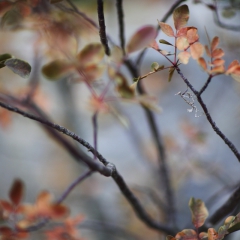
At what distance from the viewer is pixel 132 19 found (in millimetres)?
1972

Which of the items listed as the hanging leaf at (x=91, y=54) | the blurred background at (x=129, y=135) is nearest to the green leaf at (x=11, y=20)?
the blurred background at (x=129, y=135)

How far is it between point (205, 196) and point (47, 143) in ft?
3.35

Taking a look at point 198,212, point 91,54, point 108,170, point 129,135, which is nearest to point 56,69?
point 91,54

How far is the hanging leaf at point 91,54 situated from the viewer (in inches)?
18.5

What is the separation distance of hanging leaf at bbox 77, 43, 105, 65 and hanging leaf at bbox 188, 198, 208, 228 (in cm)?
23

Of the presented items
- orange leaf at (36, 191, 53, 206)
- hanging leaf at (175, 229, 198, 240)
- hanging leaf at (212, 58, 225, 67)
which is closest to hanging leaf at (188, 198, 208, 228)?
hanging leaf at (175, 229, 198, 240)

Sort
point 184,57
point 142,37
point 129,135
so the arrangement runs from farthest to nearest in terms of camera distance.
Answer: point 129,135 < point 142,37 < point 184,57

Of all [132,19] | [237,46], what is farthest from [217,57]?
[132,19]

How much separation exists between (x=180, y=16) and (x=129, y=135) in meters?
→ 1.12

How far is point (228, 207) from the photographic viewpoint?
1.60 ft

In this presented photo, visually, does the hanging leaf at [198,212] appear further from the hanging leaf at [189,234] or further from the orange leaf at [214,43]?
the orange leaf at [214,43]

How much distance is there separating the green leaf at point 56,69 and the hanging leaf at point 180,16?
171mm

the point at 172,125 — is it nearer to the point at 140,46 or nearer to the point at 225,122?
the point at 225,122

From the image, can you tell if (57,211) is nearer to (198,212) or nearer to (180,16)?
(198,212)
